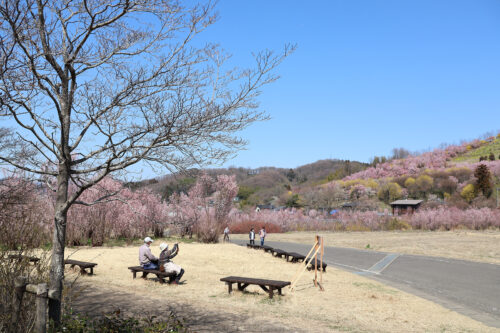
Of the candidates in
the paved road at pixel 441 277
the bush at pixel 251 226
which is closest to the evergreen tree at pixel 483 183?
the bush at pixel 251 226

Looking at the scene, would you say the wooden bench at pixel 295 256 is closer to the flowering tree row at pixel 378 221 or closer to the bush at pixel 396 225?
the flowering tree row at pixel 378 221

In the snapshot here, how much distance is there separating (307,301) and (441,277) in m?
6.70

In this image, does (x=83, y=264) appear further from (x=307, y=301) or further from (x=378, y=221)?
(x=378, y=221)

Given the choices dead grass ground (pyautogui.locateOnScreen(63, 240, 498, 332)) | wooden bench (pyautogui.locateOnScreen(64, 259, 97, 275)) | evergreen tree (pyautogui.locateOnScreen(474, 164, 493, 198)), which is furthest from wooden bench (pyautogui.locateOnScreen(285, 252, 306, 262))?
evergreen tree (pyautogui.locateOnScreen(474, 164, 493, 198))

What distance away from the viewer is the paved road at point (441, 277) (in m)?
9.71

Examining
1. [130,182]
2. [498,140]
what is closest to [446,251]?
[130,182]

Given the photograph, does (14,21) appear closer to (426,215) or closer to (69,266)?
(69,266)

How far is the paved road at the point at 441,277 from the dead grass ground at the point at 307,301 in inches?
27.8

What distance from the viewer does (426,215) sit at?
40.7 m

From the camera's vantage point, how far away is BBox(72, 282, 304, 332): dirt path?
6.58 metres

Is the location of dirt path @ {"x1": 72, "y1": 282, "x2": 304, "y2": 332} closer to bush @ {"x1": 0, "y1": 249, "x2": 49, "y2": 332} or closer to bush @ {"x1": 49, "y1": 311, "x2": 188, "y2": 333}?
bush @ {"x1": 49, "y1": 311, "x2": 188, "y2": 333}

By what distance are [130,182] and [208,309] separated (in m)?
2.88

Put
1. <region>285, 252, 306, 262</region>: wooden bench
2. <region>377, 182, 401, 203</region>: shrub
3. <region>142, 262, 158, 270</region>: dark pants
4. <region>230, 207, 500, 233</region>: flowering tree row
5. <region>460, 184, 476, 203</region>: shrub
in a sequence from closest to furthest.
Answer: <region>142, 262, 158, 270</region>: dark pants < <region>285, 252, 306, 262</region>: wooden bench < <region>230, 207, 500, 233</region>: flowering tree row < <region>460, 184, 476, 203</region>: shrub < <region>377, 182, 401, 203</region>: shrub

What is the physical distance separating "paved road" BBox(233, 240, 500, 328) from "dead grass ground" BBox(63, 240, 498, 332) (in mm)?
707
